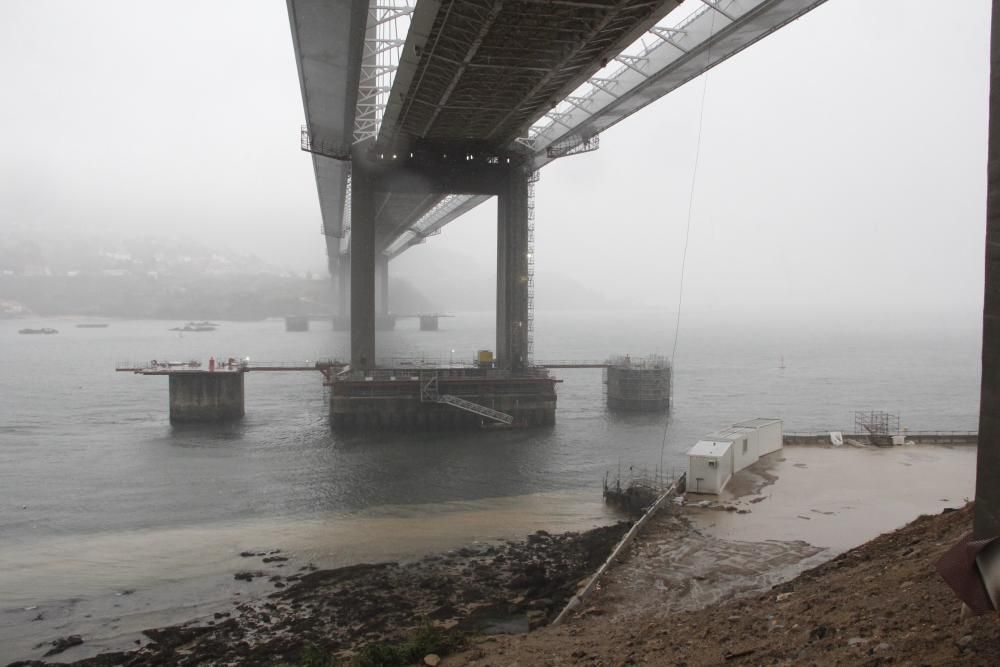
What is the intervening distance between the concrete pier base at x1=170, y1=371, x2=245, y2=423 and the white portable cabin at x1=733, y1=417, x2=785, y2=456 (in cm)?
2666

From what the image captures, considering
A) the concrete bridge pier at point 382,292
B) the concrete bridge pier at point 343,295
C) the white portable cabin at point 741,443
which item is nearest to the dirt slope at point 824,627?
the white portable cabin at point 741,443

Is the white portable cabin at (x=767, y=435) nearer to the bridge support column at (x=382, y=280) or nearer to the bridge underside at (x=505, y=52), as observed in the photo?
the bridge underside at (x=505, y=52)

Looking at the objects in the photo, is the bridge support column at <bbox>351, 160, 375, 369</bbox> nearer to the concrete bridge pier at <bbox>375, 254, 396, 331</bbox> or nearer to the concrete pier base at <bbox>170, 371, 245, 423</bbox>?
the concrete pier base at <bbox>170, 371, 245, 423</bbox>

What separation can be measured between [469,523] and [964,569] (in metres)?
15.4

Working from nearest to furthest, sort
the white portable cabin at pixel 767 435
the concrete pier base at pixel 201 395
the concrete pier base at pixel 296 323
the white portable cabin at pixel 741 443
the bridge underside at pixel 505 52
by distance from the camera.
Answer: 1. the bridge underside at pixel 505 52
2. the white portable cabin at pixel 741 443
3. the white portable cabin at pixel 767 435
4. the concrete pier base at pixel 201 395
5. the concrete pier base at pixel 296 323

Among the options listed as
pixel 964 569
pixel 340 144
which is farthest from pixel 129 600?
pixel 340 144

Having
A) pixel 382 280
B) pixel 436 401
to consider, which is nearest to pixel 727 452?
pixel 436 401

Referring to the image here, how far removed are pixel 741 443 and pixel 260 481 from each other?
52.5 feet

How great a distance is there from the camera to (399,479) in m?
26.3

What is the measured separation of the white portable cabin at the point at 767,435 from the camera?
21141 mm

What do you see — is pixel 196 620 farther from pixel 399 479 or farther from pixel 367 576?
pixel 399 479

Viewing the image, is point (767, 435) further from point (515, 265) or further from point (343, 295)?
point (343, 295)

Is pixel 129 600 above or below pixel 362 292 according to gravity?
below

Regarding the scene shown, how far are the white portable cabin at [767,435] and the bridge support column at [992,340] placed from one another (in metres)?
14.4
